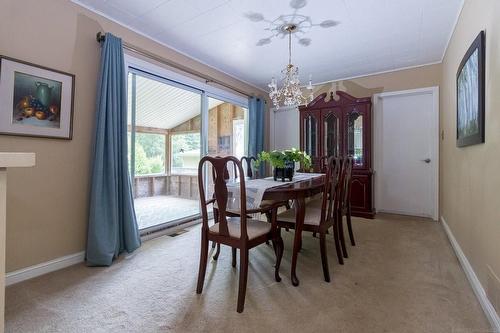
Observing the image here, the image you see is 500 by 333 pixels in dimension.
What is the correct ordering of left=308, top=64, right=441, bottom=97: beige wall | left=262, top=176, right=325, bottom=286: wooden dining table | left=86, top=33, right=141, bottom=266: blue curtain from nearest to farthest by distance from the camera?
1. left=262, top=176, right=325, bottom=286: wooden dining table
2. left=86, top=33, right=141, bottom=266: blue curtain
3. left=308, top=64, right=441, bottom=97: beige wall

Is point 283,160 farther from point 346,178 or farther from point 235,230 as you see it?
point 235,230

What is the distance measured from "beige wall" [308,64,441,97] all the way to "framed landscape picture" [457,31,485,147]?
1.69m

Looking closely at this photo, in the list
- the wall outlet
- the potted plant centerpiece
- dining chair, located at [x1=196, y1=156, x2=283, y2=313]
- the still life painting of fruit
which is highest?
the still life painting of fruit

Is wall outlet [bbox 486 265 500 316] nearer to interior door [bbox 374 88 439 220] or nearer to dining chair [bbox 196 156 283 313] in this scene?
dining chair [bbox 196 156 283 313]

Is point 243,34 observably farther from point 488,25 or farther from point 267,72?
point 488,25

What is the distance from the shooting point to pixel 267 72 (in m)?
4.21

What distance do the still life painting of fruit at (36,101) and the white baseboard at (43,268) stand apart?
46.3 inches

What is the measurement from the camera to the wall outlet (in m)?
1.42

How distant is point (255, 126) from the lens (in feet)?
15.6

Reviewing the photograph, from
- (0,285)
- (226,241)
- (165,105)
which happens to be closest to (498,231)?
(226,241)

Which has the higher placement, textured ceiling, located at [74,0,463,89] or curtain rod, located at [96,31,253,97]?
textured ceiling, located at [74,0,463,89]

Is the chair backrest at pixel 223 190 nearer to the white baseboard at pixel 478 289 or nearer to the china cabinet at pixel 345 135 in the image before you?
the white baseboard at pixel 478 289

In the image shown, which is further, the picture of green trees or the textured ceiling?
the textured ceiling

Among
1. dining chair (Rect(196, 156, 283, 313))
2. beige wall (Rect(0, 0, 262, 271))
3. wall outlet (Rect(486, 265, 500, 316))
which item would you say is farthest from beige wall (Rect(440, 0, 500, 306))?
beige wall (Rect(0, 0, 262, 271))
